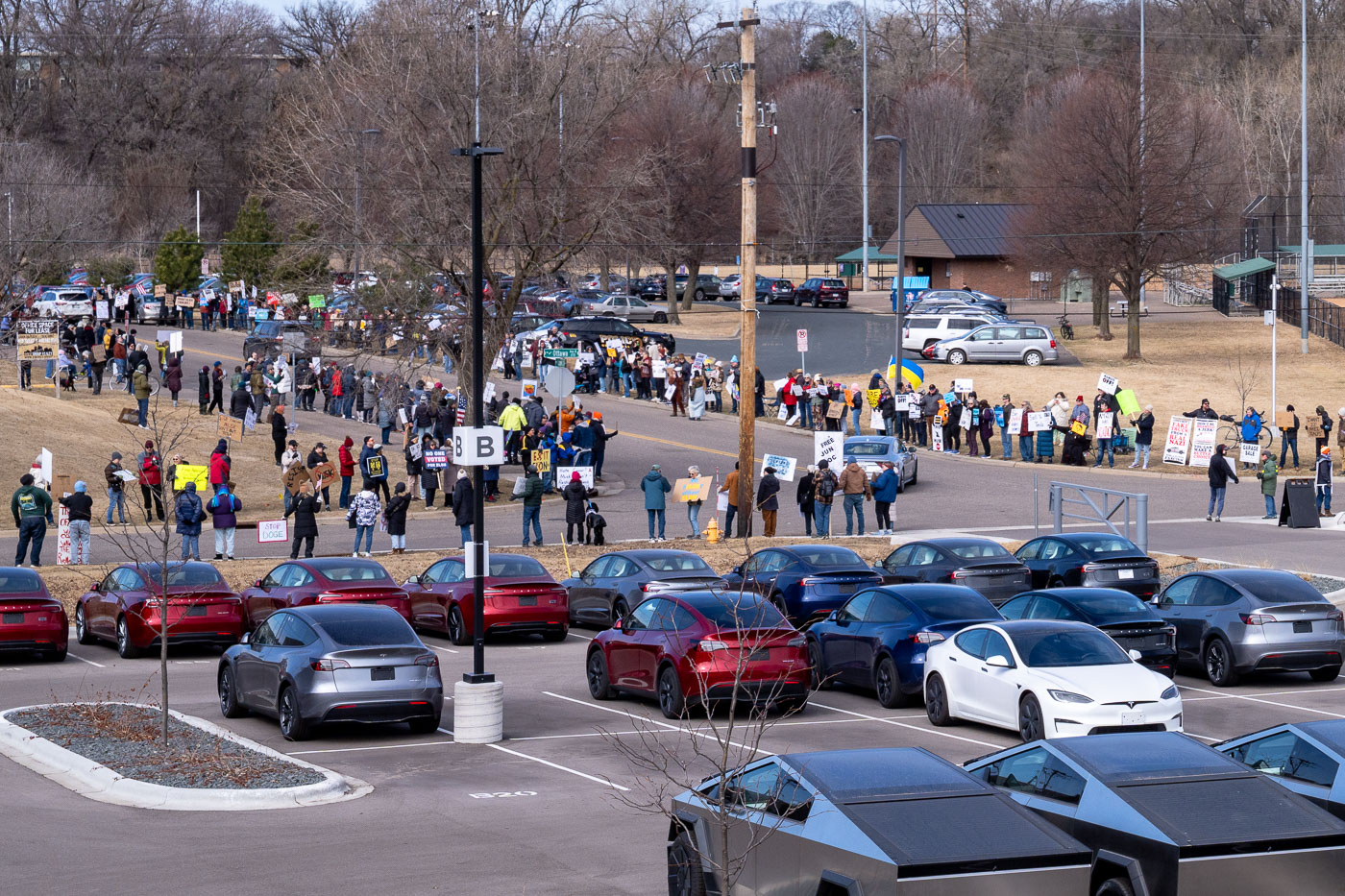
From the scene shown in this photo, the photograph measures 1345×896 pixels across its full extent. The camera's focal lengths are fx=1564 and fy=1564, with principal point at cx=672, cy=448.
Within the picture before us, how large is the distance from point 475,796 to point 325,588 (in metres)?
8.96

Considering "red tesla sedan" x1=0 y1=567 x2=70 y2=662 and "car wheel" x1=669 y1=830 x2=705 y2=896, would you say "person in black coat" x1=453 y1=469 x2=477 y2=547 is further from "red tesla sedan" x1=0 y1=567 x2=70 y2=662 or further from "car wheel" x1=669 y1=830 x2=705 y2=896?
"car wheel" x1=669 y1=830 x2=705 y2=896

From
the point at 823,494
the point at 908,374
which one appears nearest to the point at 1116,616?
the point at 823,494

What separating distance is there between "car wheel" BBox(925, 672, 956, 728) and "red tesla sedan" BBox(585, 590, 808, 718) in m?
1.33

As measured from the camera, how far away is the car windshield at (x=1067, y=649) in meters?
15.5

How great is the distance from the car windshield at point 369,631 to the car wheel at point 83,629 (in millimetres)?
8814

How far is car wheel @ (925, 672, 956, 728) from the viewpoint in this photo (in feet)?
54.2

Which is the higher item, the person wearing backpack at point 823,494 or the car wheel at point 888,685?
the person wearing backpack at point 823,494

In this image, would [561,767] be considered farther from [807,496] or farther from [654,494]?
[807,496]

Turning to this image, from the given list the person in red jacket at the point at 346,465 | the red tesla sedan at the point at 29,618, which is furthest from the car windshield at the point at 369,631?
the person in red jacket at the point at 346,465

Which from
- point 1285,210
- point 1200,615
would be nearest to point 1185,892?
point 1200,615

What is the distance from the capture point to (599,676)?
18453 mm

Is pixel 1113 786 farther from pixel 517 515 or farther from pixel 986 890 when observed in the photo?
pixel 517 515

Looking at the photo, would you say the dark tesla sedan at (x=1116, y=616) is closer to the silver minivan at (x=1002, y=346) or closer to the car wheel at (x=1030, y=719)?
the car wheel at (x=1030, y=719)

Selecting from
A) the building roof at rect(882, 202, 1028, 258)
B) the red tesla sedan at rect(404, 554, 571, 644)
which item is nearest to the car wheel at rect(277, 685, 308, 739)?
the red tesla sedan at rect(404, 554, 571, 644)
